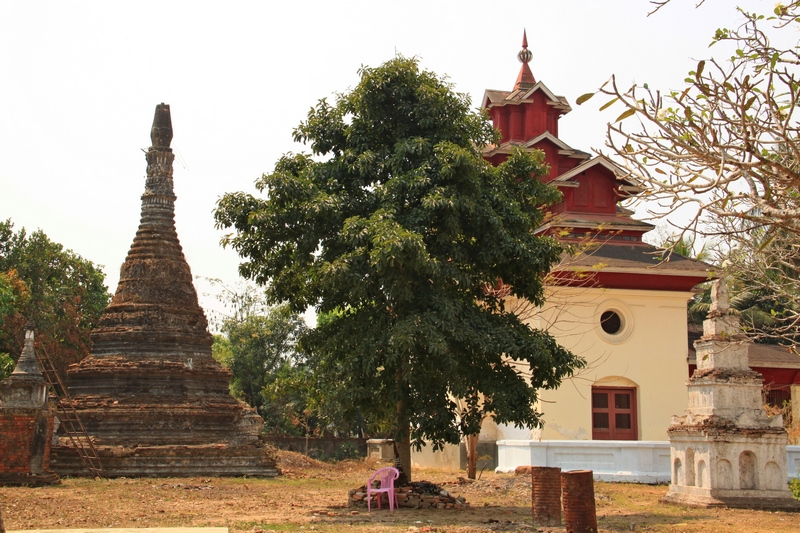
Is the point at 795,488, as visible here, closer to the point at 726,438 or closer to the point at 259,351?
the point at 726,438

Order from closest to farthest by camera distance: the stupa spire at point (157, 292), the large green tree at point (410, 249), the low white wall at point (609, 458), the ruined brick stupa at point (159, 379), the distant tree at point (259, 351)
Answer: the large green tree at point (410, 249) → the low white wall at point (609, 458) → the ruined brick stupa at point (159, 379) → the stupa spire at point (157, 292) → the distant tree at point (259, 351)

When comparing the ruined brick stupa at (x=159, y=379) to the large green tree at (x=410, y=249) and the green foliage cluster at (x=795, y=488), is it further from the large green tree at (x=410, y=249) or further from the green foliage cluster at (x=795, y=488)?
the green foliage cluster at (x=795, y=488)

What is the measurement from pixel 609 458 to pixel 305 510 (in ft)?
28.6

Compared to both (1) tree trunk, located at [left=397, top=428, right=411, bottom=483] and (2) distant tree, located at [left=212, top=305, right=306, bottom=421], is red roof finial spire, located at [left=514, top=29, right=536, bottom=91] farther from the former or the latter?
(1) tree trunk, located at [left=397, top=428, right=411, bottom=483]

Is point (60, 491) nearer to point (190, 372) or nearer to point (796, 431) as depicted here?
point (190, 372)

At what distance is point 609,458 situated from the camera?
787 inches

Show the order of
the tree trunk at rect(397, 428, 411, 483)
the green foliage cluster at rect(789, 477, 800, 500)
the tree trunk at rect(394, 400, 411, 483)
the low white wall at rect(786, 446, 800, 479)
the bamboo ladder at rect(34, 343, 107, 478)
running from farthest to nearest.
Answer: the bamboo ladder at rect(34, 343, 107, 478), the low white wall at rect(786, 446, 800, 479), the green foliage cluster at rect(789, 477, 800, 500), the tree trunk at rect(397, 428, 411, 483), the tree trunk at rect(394, 400, 411, 483)

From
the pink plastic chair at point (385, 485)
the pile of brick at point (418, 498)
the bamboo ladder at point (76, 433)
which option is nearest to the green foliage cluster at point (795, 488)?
the pile of brick at point (418, 498)

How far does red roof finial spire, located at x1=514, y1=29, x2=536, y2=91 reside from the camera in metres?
31.1

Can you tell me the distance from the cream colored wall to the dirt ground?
15.9ft

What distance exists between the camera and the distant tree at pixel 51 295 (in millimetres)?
33094

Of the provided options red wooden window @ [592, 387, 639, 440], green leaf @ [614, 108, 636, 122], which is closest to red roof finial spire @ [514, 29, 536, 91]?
red wooden window @ [592, 387, 639, 440]

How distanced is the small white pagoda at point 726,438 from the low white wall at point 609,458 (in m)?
4.78

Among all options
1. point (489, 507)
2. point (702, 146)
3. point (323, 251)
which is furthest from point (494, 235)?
point (702, 146)
